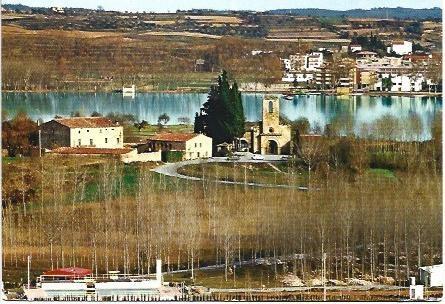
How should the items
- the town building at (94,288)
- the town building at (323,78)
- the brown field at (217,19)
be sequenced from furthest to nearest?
the town building at (323,78), the brown field at (217,19), the town building at (94,288)

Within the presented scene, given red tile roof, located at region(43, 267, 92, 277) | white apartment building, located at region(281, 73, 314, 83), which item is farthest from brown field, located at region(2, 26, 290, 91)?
red tile roof, located at region(43, 267, 92, 277)

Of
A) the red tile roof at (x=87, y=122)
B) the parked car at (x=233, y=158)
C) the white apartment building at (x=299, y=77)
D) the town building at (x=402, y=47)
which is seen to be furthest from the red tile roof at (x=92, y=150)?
the town building at (x=402, y=47)

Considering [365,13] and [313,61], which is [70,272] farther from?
[365,13]


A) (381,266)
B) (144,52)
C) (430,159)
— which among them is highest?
(144,52)

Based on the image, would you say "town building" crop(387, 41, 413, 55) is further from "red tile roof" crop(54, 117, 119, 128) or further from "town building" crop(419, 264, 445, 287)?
"red tile roof" crop(54, 117, 119, 128)

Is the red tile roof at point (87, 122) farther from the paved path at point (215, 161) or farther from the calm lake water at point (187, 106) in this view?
the paved path at point (215, 161)

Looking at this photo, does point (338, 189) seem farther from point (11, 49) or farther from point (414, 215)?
point (11, 49)

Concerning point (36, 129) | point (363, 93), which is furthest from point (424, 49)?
point (36, 129)
